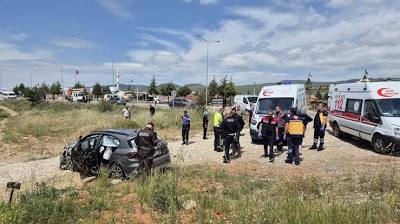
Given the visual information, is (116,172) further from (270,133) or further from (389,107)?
(389,107)

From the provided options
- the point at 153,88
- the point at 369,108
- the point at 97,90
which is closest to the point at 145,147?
the point at 369,108

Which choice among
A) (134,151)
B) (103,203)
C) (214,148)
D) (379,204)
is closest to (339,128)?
(214,148)

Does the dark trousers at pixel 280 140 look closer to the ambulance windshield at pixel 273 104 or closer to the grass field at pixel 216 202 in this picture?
the ambulance windshield at pixel 273 104

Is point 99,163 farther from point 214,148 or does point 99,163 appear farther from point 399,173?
point 399,173

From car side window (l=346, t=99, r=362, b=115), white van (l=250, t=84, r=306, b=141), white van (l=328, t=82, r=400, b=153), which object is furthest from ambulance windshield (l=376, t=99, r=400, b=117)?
white van (l=250, t=84, r=306, b=141)

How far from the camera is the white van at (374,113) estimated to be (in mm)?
15023

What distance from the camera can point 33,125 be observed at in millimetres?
35375

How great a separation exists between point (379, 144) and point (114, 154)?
30.4ft

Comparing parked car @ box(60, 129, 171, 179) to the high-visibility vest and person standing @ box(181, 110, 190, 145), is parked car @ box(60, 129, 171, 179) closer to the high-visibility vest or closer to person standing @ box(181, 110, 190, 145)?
the high-visibility vest

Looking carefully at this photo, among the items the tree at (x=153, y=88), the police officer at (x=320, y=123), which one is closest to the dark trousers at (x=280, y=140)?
the police officer at (x=320, y=123)

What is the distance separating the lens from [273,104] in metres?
20.0

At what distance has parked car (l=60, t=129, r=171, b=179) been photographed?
1234 centimetres

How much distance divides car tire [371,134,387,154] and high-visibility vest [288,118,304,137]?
352cm

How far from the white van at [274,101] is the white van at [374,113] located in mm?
2143
